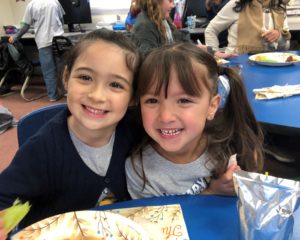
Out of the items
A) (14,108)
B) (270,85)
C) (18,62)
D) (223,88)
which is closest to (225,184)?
(223,88)

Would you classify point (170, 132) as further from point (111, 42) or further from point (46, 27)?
point (46, 27)

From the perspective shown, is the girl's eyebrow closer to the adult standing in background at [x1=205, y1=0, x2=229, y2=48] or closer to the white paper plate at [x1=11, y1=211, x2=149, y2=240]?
the white paper plate at [x1=11, y1=211, x2=149, y2=240]

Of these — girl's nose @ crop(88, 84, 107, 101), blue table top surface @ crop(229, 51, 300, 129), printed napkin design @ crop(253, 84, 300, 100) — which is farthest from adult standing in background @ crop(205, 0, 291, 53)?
girl's nose @ crop(88, 84, 107, 101)

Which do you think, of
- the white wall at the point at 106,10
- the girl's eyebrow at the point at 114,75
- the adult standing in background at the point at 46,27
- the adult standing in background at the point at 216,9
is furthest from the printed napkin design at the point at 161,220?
the white wall at the point at 106,10

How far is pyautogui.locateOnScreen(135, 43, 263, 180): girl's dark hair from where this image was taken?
0.90m

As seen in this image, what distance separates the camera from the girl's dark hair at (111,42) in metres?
0.96

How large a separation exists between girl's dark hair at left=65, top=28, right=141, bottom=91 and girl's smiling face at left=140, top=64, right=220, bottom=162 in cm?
12

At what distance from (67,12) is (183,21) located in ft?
5.18

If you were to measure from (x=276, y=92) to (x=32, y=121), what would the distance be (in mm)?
951

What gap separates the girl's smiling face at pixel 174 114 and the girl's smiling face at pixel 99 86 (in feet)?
0.24

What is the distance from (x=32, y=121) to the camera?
1.11 m

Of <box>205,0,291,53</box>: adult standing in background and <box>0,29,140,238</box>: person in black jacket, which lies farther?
<box>205,0,291,53</box>: adult standing in background

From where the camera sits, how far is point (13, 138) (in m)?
3.08

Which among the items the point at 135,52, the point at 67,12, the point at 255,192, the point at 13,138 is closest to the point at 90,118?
the point at 135,52
